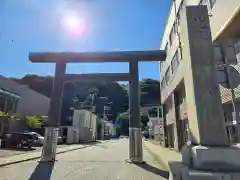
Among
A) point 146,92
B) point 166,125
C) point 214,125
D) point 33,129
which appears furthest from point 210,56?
point 146,92

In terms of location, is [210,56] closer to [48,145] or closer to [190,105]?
[190,105]

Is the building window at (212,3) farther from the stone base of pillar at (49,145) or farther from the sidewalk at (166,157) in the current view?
the stone base of pillar at (49,145)

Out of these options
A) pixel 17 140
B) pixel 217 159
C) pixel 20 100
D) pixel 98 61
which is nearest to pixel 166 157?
pixel 98 61

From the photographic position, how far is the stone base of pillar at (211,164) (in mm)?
3758

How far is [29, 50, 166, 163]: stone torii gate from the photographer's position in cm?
1263

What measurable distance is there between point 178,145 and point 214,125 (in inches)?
715

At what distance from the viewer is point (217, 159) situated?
4.04 metres

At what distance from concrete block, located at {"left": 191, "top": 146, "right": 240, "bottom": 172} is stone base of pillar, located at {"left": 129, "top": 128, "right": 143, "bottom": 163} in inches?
338

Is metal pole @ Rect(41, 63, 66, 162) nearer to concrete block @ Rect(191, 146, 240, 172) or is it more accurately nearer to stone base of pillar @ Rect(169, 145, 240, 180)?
stone base of pillar @ Rect(169, 145, 240, 180)

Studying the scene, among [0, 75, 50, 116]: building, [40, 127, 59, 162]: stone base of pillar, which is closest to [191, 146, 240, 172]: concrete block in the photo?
[40, 127, 59, 162]: stone base of pillar

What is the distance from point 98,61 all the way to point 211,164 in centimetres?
988

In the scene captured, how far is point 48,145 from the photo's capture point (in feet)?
41.1

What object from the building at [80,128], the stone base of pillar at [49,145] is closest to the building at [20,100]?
the building at [80,128]

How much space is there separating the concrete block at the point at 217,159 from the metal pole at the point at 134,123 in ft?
28.3
